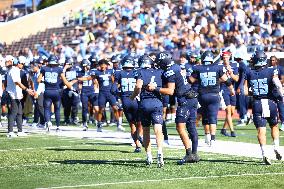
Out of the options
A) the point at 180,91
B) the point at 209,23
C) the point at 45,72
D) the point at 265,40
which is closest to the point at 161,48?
the point at 209,23

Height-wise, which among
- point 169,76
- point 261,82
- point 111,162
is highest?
point 169,76

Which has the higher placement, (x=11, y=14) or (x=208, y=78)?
(x=11, y=14)

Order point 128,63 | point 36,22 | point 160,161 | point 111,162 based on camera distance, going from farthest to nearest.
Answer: point 36,22 < point 128,63 < point 111,162 < point 160,161

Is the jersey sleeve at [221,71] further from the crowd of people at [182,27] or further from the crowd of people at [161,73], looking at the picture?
the crowd of people at [182,27]

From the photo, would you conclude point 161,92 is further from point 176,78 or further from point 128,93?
point 128,93

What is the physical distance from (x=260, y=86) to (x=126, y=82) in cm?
404

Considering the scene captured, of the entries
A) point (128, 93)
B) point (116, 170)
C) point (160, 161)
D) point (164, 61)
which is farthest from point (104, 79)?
point (116, 170)

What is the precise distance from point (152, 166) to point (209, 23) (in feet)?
66.5

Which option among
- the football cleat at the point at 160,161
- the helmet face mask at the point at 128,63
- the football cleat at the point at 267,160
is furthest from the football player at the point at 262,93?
the helmet face mask at the point at 128,63

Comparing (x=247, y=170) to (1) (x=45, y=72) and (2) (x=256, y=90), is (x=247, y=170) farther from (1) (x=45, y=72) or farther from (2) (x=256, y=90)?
(1) (x=45, y=72)

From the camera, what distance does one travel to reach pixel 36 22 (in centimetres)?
4938

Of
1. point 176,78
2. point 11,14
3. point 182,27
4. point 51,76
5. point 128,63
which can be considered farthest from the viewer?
point 11,14

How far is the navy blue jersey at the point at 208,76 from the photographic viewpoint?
61.6 feet

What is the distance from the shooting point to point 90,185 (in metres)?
13.1
